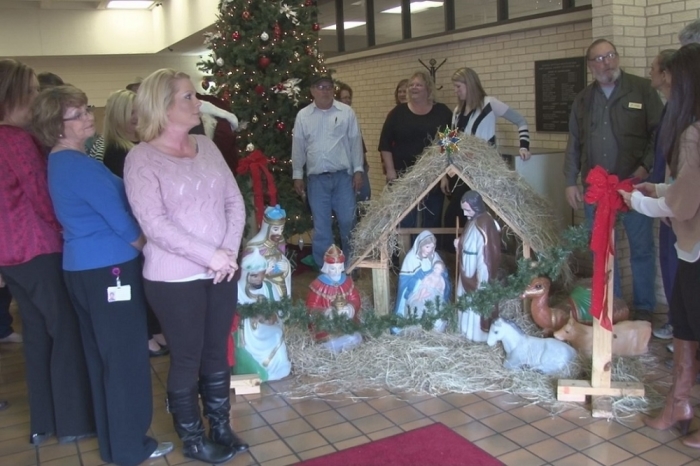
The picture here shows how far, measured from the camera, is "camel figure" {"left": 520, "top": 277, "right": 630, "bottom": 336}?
4145 mm

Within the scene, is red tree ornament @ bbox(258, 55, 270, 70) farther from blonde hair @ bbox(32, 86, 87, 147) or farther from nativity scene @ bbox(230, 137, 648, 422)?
blonde hair @ bbox(32, 86, 87, 147)

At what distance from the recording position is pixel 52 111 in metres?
2.97

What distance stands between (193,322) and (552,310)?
2.36 meters

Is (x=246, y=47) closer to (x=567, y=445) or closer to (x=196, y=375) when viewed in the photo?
(x=196, y=375)

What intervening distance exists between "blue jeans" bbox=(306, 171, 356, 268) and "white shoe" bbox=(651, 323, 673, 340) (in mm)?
2477

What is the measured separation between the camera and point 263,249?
4.13 m

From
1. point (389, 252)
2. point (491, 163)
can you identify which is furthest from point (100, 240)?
point (491, 163)

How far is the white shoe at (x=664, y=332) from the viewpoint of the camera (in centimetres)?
442

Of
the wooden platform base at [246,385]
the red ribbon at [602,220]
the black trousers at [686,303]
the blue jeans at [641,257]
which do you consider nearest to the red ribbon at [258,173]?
the wooden platform base at [246,385]

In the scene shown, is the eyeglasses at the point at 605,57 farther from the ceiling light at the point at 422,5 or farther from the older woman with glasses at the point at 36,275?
the ceiling light at the point at 422,5

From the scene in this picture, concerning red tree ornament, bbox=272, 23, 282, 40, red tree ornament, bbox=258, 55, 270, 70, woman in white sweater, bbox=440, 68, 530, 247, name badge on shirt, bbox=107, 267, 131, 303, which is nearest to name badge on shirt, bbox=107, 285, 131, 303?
name badge on shirt, bbox=107, 267, 131, 303

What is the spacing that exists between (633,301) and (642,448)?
1.96 m

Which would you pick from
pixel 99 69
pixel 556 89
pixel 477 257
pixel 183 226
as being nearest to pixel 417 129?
pixel 556 89

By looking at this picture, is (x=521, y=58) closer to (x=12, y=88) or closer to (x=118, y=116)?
(x=118, y=116)
